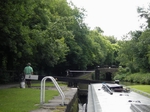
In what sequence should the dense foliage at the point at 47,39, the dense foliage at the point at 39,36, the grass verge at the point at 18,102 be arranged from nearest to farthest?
the grass verge at the point at 18,102 → the dense foliage at the point at 39,36 → the dense foliage at the point at 47,39

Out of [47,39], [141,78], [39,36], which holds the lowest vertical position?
[141,78]

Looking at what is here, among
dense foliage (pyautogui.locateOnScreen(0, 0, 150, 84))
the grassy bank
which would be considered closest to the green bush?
dense foliage (pyautogui.locateOnScreen(0, 0, 150, 84))

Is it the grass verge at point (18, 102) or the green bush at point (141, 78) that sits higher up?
the green bush at point (141, 78)

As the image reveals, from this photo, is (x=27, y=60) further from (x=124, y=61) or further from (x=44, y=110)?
(x=124, y=61)

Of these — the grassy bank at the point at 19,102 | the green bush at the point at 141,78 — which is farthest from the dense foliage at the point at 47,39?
the grassy bank at the point at 19,102

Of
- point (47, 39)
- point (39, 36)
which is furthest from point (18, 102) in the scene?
point (47, 39)

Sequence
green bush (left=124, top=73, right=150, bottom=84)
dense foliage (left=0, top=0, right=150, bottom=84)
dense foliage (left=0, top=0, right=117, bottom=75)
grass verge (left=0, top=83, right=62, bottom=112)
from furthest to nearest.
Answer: green bush (left=124, top=73, right=150, bottom=84) → dense foliage (left=0, top=0, right=150, bottom=84) → dense foliage (left=0, top=0, right=117, bottom=75) → grass verge (left=0, top=83, right=62, bottom=112)

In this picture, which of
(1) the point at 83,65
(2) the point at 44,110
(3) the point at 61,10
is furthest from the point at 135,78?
(2) the point at 44,110

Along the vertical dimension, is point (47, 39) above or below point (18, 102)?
above

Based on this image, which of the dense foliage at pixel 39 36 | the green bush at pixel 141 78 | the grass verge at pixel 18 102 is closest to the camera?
the grass verge at pixel 18 102

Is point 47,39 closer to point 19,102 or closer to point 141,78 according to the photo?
point 19,102

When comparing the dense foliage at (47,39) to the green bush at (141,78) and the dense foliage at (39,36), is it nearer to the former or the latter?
the dense foliage at (39,36)

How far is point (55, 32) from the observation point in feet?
85.9

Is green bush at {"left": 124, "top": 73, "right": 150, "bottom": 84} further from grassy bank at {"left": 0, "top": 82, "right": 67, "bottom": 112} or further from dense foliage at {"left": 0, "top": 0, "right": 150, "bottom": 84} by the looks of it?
grassy bank at {"left": 0, "top": 82, "right": 67, "bottom": 112}
